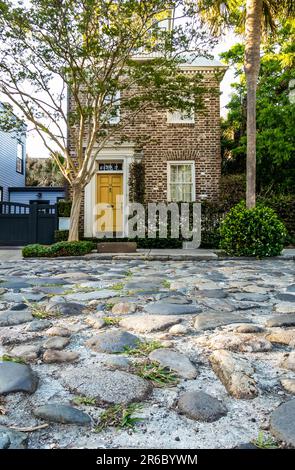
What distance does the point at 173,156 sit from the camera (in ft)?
44.9

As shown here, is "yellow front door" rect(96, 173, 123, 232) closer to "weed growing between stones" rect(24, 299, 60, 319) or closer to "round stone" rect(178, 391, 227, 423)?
"weed growing between stones" rect(24, 299, 60, 319)

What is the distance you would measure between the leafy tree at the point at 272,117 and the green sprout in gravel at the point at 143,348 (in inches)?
503

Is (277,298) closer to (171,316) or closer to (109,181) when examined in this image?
(171,316)

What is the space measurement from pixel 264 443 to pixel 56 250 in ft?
28.6

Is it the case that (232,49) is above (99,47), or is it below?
above

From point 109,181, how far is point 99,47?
5682mm

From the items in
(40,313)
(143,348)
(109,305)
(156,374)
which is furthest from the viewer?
(109,305)

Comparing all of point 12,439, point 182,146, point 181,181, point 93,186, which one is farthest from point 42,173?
point 12,439

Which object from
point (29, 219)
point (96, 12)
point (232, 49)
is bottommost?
point (29, 219)

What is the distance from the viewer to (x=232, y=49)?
16375 millimetres

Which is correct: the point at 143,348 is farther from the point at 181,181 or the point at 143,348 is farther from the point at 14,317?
the point at 181,181

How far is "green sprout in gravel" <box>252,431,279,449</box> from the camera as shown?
117 cm

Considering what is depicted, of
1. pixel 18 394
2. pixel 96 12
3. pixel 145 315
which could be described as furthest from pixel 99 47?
pixel 18 394
